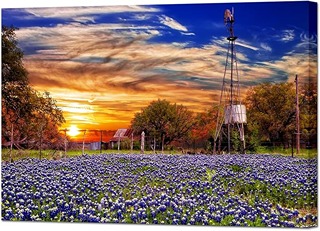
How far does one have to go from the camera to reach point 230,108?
808 cm

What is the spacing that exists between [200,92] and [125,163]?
1233 millimetres

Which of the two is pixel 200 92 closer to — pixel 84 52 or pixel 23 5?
pixel 84 52

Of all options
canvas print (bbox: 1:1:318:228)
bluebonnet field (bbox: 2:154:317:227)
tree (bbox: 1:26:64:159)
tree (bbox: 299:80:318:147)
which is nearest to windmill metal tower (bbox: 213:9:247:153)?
canvas print (bbox: 1:1:318:228)

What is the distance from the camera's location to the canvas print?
765 cm

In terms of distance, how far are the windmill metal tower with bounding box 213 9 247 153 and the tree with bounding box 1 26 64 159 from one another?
5.86 feet

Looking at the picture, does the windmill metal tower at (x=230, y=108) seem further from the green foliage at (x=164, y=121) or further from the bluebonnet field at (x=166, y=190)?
the green foliage at (x=164, y=121)

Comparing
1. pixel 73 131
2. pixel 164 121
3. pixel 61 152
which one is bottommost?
pixel 61 152

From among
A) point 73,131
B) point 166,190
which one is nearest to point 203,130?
point 166,190

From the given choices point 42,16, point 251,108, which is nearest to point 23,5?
point 42,16

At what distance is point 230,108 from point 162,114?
73 centimetres

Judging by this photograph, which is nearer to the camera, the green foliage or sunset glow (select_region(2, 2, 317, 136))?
sunset glow (select_region(2, 2, 317, 136))

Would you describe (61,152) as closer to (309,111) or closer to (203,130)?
(203,130)

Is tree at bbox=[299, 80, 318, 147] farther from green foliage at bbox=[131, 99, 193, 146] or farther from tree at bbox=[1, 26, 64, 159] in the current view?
tree at bbox=[1, 26, 64, 159]

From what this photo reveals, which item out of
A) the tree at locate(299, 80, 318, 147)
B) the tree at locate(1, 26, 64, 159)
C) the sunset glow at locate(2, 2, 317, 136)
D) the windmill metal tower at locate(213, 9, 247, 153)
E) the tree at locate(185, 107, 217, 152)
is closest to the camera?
the tree at locate(299, 80, 318, 147)
